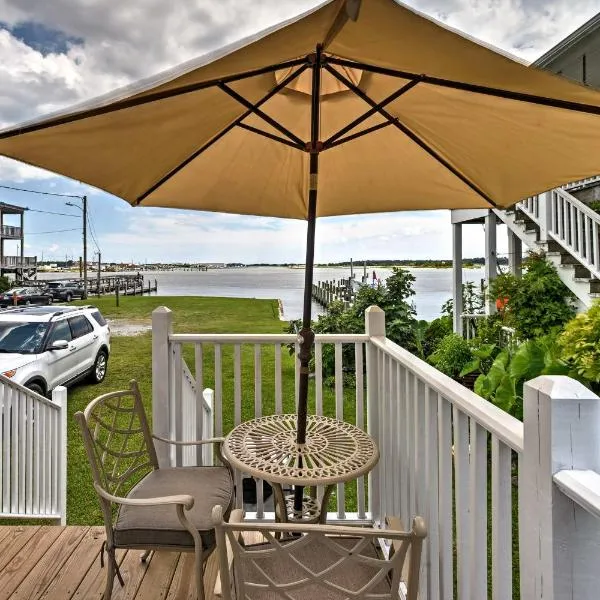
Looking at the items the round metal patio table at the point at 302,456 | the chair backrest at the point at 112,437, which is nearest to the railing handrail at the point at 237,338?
the chair backrest at the point at 112,437

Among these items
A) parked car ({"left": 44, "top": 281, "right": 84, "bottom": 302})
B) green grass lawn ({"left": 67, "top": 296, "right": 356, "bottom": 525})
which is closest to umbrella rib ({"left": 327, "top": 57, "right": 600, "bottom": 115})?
green grass lawn ({"left": 67, "top": 296, "right": 356, "bottom": 525})

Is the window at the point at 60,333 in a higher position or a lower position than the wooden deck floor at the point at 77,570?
higher

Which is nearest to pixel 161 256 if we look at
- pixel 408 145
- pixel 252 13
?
pixel 252 13

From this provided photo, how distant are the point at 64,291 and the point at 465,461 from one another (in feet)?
91.0

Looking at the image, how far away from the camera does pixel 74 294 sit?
2619cm

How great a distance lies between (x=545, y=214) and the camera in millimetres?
5496

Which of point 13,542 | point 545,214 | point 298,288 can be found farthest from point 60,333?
point 298,288

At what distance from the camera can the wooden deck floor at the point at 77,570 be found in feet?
6.26

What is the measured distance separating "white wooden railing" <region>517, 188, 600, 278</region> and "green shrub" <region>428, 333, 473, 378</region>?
168 cm

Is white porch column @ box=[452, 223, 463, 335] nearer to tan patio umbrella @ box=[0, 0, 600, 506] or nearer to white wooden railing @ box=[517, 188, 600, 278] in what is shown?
white wooden railing @ box=[517, 188, 600, 278]

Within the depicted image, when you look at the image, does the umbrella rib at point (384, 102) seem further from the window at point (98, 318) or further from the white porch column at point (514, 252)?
the window at point (98, 318)

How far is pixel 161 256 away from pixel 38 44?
21926 millimetres

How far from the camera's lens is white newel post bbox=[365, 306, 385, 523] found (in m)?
2.30

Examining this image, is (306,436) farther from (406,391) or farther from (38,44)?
(38,44)
